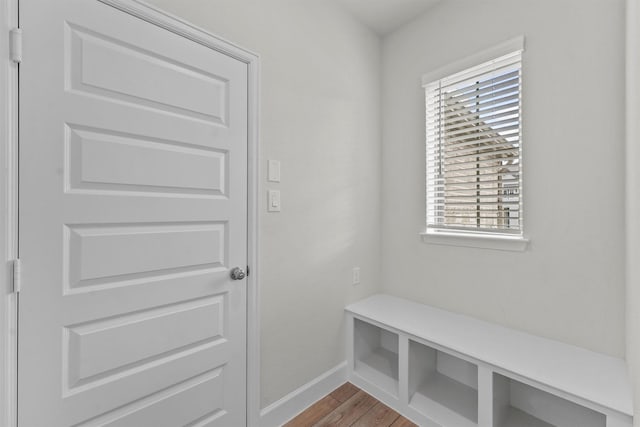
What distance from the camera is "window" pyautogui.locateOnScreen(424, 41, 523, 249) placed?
1.67m

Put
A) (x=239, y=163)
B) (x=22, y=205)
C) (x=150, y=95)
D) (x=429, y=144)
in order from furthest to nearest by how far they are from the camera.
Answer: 1. (x=429, y=144)
2. (x=239, y=163)
3. (x=150, y=95)
4. (x=22, y=205)

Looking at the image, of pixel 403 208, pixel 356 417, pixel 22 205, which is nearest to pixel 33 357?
pixel 22 205

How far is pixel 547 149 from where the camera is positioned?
153cm

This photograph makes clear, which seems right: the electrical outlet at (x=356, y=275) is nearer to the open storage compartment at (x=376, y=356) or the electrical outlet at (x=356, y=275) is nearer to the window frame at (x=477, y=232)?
the open storage compartment at (x=376, y=356)

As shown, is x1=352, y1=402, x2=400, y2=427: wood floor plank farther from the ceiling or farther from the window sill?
the ceiling

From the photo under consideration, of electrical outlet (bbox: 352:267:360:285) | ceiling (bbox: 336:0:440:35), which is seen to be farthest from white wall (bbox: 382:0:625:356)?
electrical outlet (bbox: 352:267:360:285)

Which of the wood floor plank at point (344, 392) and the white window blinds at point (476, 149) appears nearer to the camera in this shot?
the white window blinds at point (476, 149)

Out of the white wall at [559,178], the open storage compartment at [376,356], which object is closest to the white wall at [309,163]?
the open storage compartment at [376,356]

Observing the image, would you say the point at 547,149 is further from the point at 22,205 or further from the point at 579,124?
the point at 22,205

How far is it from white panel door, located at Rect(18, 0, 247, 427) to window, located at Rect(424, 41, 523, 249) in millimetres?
1326

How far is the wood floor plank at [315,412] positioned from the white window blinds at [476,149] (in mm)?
1298

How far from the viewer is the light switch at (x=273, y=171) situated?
5.13 feet

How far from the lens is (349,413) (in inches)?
67.2

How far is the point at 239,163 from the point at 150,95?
453mm
